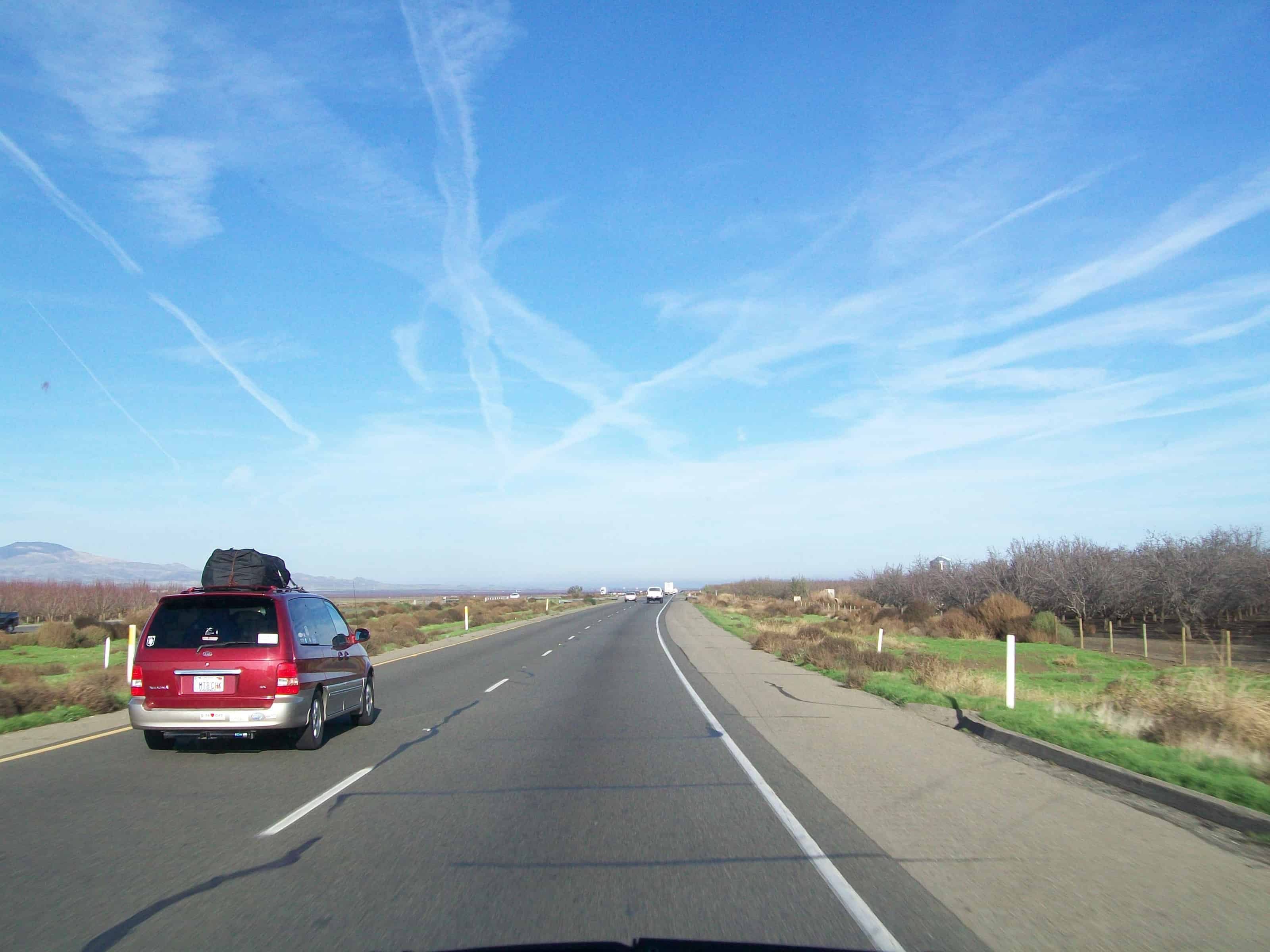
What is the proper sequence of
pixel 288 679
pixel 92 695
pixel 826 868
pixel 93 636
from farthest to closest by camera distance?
pixel 93 636
pixel 92 695
pixel 288 679
pixel 826 868

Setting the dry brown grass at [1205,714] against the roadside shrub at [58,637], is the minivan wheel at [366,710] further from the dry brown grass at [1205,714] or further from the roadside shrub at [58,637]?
the roadside shrub at [58,637]

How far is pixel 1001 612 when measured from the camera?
52.3 metres

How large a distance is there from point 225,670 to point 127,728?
4048 millimetres

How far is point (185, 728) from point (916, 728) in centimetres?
956

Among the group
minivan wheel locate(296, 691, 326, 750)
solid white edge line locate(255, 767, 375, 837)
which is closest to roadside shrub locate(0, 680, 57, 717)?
minivan wheel locate(296, 691, 326, 750)

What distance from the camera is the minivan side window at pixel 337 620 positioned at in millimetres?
12930

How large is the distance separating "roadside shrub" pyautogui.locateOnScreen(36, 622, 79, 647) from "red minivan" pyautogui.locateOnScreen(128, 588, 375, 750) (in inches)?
1393

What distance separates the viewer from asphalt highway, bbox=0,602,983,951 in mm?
5324

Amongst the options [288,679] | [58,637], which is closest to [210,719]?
[288,679]

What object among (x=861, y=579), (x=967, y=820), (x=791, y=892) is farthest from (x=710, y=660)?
(x=861, y=579)

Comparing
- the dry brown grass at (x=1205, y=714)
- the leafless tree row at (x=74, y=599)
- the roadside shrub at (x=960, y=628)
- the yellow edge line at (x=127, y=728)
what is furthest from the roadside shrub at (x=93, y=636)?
the roadside shrub at (x=960, y=628)

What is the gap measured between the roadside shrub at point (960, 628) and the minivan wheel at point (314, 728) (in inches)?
1785

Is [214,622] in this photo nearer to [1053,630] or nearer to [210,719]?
[210,719]

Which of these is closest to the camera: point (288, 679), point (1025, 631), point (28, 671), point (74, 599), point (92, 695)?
point (288, 679)
